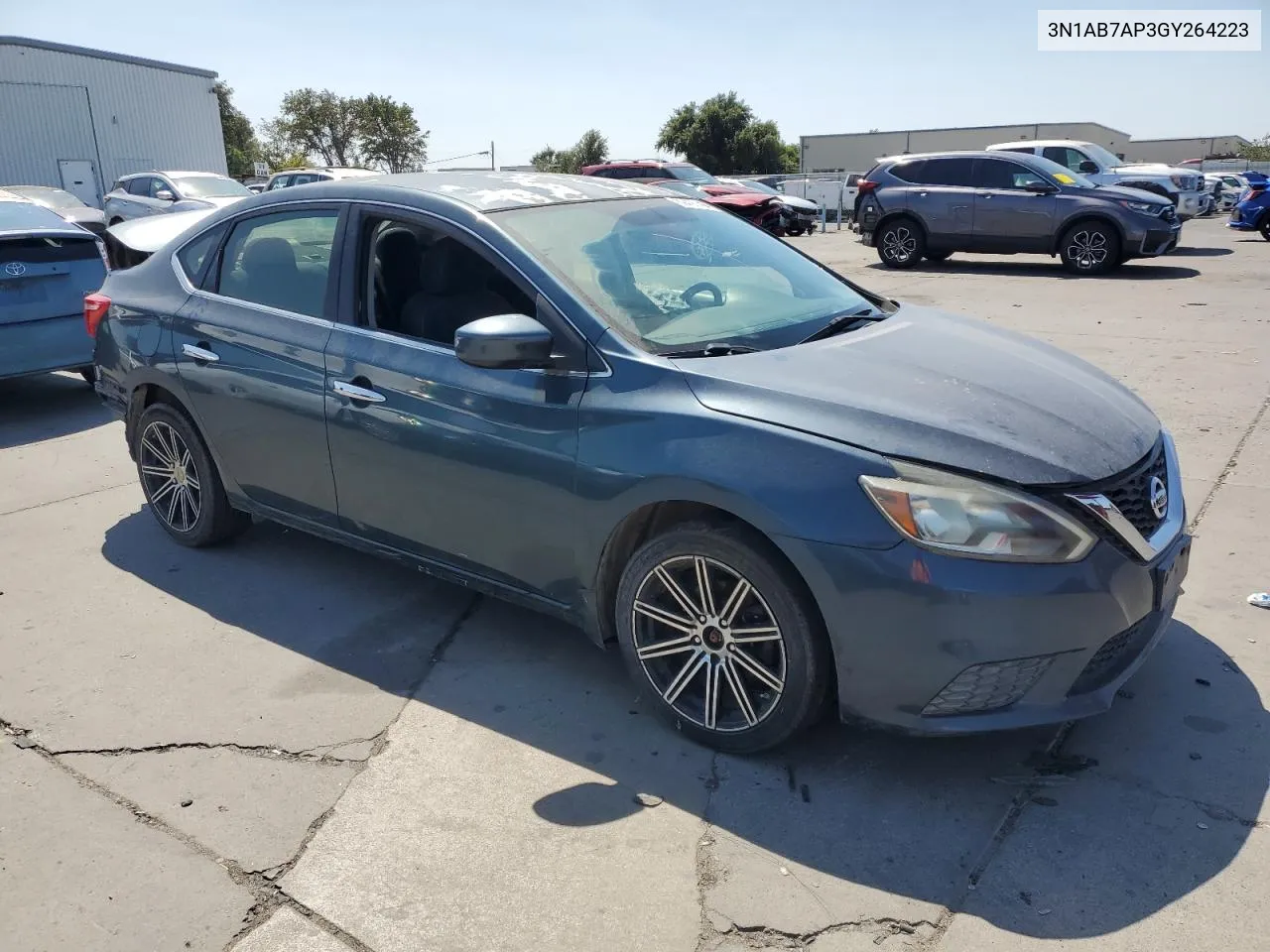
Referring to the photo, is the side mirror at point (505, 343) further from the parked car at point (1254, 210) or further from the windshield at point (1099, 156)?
the parked car at point (1254, 210)

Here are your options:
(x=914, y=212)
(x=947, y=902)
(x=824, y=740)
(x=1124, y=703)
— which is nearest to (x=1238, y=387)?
(x=1124, y=703)

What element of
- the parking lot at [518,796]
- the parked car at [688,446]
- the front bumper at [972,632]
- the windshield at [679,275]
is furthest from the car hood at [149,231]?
the front bumper at [972,632]

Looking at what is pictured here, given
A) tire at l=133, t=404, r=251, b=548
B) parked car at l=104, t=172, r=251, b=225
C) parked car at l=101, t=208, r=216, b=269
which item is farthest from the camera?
parked car at l=104, t=172, r=251, b=225

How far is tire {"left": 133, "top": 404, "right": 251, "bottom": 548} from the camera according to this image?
4.71m

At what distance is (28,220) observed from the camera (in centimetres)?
768

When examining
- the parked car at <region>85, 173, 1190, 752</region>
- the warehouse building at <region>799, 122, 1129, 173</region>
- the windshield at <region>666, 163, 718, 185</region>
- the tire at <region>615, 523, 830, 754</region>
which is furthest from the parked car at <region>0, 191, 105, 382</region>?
the warehouse building at <region>799, 122, 1129, 173</region>

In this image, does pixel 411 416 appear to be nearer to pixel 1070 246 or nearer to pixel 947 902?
pixel 947 902

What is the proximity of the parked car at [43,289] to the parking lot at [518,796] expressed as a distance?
11.0 feet

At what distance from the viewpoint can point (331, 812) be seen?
298 cm

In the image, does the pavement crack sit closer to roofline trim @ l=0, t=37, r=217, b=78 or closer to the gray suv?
the gray suv

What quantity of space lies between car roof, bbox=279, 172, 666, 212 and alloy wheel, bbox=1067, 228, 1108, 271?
11506 millimetres

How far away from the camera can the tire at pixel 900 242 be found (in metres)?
15.6

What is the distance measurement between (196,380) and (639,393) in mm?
2362

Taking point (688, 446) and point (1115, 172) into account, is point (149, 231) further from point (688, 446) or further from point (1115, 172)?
point (1115, 172)
